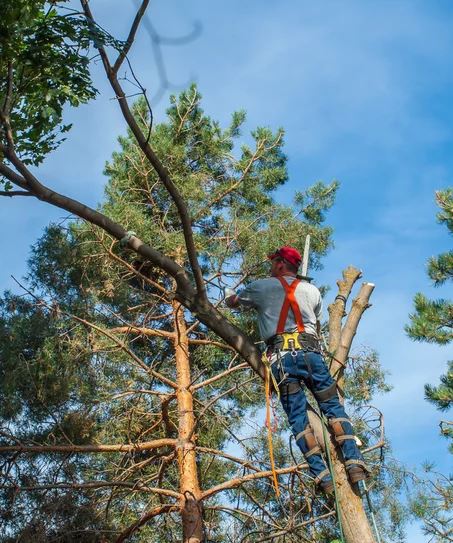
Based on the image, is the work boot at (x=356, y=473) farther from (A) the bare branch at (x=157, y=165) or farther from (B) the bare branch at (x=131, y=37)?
(B) the bare branch at (x=131, y=37)

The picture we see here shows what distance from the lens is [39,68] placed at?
5555 millimetres

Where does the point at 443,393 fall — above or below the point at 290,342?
above

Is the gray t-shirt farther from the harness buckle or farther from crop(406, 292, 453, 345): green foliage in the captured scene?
crop(406, 292, 453, 345): green foliage

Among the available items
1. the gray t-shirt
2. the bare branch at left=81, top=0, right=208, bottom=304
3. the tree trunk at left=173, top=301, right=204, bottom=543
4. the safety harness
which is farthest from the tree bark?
the tree trunk at left=173, top=301, right=204, bottom=543

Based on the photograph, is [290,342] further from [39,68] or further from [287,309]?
[39,68]

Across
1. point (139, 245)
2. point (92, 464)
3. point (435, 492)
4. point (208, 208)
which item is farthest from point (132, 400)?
point (139, 245)

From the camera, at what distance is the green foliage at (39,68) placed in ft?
16.9

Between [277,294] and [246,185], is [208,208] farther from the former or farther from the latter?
[277,294]

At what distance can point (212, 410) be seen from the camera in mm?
9461

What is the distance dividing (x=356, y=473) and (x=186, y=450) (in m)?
4.71

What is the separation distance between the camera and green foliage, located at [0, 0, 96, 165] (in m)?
5.14

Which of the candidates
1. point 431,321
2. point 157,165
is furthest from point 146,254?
point 431,321

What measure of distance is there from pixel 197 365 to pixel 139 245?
6622 millimetres

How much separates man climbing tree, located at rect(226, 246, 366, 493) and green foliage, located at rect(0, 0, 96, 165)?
78.1 inches
